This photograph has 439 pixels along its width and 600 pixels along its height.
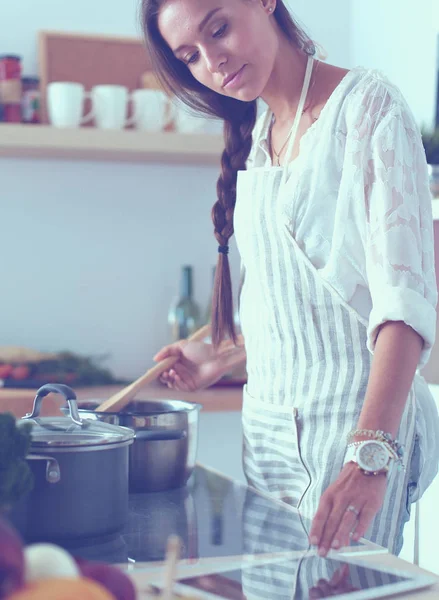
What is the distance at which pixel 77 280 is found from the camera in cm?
268

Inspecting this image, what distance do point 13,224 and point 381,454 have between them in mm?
1912

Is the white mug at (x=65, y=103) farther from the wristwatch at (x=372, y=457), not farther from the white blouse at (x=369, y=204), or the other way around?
the wristwatch at (x=372, y=457)

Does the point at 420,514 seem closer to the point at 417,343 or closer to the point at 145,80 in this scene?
the point at 417,343

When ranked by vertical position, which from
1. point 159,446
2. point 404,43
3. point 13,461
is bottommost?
point 159,446

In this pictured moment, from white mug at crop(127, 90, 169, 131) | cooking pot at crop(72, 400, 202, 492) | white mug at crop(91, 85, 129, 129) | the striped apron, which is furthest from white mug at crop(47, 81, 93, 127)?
cooking pot at crop(72, 400, 202, 492)

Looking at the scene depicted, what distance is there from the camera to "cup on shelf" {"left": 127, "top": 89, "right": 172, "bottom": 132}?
249 cm

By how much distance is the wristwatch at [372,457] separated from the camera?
936 mm

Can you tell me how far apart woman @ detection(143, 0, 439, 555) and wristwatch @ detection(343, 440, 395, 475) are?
0.06 ft

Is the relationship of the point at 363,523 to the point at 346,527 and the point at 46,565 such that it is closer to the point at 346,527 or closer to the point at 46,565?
the point at 346,527

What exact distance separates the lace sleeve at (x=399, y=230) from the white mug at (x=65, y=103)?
145 centimetres

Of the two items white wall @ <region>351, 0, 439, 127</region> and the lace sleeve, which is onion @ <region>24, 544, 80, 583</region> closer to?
the lace sleeve

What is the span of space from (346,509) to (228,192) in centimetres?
79

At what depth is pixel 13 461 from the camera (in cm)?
78

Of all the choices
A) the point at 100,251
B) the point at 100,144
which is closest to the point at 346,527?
the point at 100,144
